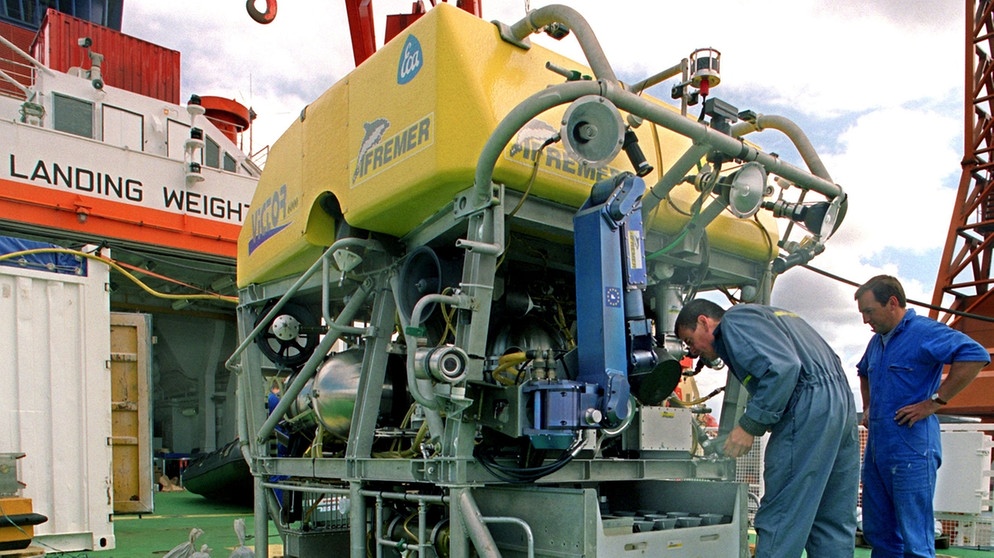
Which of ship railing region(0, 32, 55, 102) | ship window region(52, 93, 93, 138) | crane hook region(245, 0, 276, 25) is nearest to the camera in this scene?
crane hook region(245, 0, 276, 25)

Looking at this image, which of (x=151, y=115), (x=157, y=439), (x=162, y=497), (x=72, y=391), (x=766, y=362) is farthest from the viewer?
(x=157, y=439)

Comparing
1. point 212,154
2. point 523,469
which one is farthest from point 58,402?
point 212,154

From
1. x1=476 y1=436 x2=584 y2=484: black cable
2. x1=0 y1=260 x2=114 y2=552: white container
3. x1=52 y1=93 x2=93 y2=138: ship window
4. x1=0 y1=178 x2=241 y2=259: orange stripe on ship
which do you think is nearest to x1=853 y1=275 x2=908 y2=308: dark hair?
x1=476 y1=436 x2=584 y2=484: black cable

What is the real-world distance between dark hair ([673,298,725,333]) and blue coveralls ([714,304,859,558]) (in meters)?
0.10

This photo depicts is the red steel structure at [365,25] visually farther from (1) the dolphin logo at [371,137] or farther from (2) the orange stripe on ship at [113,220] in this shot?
(2) the orange stripe on ship at [113,220]

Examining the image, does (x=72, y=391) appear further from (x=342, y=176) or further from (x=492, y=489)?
(x=492, y=489)

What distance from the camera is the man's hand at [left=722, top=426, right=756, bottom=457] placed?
312 cm

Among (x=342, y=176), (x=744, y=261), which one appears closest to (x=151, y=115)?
(x=342, y=176)

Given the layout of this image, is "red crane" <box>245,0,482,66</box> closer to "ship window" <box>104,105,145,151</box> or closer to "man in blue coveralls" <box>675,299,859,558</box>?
"man in blue coveralls" <box>675,299,859,558</box>

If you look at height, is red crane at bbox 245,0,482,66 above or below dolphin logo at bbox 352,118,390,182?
above

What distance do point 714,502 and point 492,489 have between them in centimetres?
111

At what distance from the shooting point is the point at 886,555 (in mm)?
3654

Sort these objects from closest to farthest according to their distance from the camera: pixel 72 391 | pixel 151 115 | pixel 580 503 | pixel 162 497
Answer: pixel 580 503 < pixel 72 391 < pixel 162 497 < pixel 151 115

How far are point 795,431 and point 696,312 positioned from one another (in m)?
0.62
